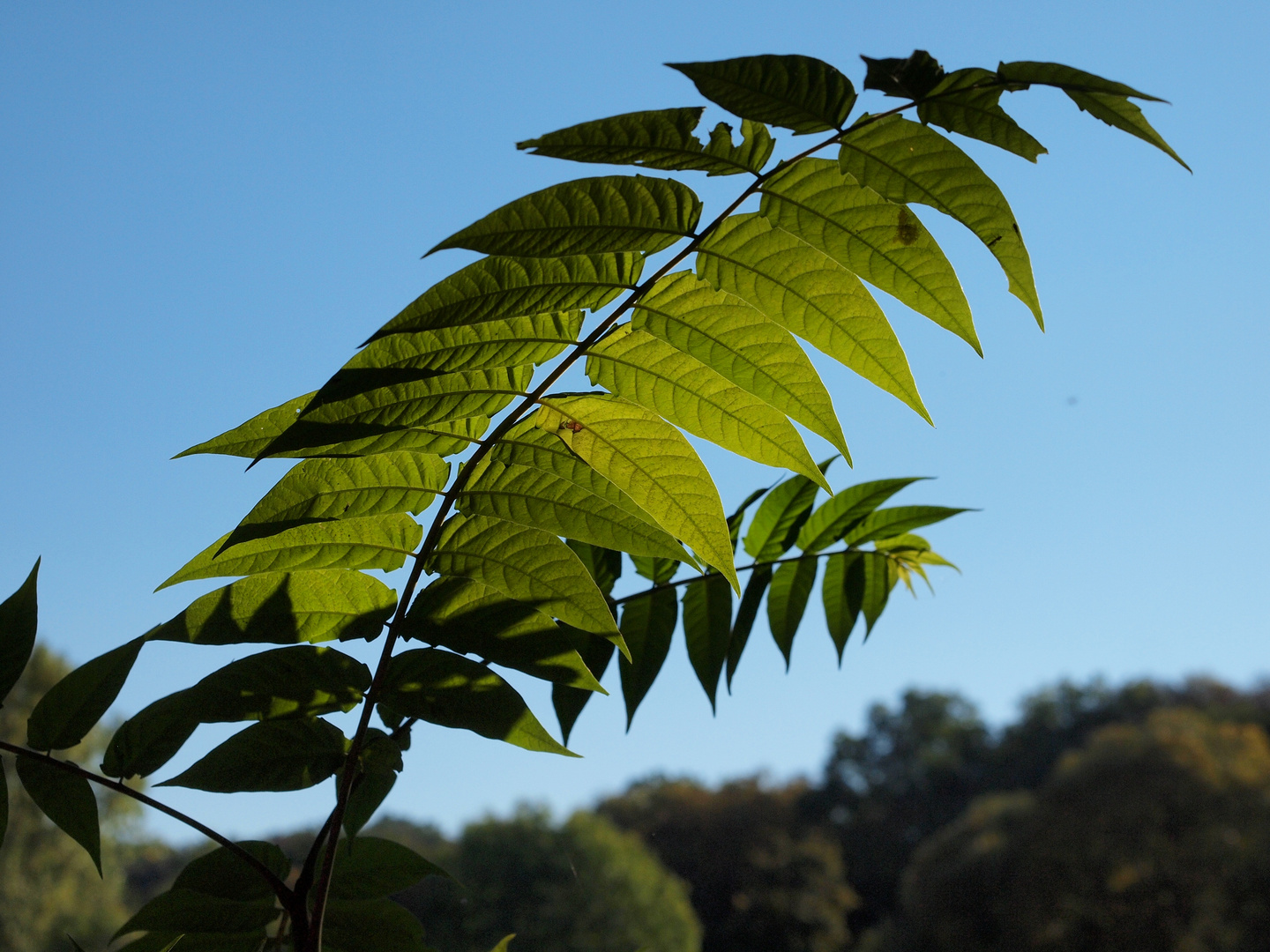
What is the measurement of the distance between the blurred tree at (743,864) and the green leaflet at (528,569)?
25064mm

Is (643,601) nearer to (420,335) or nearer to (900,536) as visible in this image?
(900,536)

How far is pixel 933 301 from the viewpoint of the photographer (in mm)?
699

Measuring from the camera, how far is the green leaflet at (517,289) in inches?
26.4

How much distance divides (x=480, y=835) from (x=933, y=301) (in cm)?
2209

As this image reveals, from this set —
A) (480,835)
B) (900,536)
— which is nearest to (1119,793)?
(480,835)

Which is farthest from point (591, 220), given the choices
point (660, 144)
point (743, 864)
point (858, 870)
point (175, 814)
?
point (858, 870)

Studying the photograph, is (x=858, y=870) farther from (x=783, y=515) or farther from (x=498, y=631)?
(x=498, y=631)

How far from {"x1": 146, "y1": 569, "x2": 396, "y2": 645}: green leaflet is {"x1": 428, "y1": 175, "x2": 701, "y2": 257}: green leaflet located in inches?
14.5

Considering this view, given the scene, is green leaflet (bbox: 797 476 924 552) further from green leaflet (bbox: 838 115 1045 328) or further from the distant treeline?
the distant treeline

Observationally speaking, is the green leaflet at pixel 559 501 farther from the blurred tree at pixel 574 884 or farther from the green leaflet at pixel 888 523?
the blurred tree at pixel 574 884

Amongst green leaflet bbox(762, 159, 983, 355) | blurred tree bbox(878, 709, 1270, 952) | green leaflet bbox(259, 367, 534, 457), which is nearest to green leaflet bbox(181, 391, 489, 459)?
green leaflet bbox(259, 367, 534, 457)

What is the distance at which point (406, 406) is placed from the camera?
766 millimetres

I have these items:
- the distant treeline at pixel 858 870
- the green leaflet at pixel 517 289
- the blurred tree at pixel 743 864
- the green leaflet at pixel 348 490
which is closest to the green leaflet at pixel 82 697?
the green leaflet at pixel 348 490

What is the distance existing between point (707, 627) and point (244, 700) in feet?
2.01
